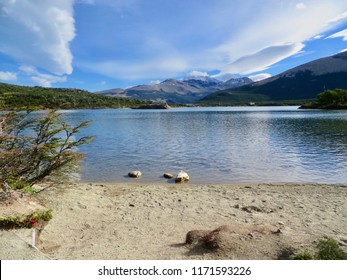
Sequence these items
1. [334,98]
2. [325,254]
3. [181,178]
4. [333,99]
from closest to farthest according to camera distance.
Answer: [325,254], [181,178], [334,98], [333,99]

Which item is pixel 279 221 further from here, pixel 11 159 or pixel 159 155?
pixel 159 155

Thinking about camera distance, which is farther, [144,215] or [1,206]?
[144,215]

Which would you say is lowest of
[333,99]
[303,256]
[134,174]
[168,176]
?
[168,176]

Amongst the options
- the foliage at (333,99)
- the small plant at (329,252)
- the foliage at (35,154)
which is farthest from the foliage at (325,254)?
the foliage at (333,99)

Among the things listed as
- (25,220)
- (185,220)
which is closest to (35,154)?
(25,220)

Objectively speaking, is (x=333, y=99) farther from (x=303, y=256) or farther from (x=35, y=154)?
(x=303, y=256)

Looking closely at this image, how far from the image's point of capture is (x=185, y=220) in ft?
40.6

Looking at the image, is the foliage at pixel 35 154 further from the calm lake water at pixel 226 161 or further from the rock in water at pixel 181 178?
the calm lake water at pixel 226 161

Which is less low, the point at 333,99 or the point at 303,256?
the point at 303,256
